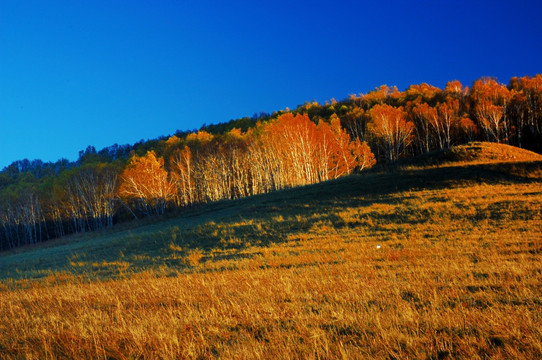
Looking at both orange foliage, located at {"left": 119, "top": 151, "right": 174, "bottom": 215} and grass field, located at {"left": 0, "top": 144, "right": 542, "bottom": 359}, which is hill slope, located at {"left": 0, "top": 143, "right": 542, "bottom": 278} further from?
orange foliage, located at {"left": 119, "top": 151, "right": 174, "bottom": 215}

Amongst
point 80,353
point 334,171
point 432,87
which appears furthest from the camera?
point 432,87

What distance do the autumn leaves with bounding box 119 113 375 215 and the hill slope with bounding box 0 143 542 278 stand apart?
1456 centimetres

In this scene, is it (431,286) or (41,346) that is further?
(431,286)

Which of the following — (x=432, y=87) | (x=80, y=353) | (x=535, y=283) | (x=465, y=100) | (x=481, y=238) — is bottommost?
(x=481, y=238)

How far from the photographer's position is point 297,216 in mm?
22906

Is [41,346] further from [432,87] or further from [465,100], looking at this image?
[432,87]

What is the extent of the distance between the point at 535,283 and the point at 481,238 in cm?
685

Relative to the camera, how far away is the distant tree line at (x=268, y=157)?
54.1 meters

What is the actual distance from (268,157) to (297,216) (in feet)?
106

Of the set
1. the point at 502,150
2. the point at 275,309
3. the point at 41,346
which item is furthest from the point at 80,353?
the point at 502,150

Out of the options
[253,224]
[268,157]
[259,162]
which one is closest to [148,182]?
[259,162]

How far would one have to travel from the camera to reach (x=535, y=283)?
20.0ft

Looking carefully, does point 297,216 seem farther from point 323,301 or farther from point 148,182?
point 148,182

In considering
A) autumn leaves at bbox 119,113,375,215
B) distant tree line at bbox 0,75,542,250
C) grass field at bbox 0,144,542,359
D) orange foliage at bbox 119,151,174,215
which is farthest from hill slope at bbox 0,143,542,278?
orange foliage at bbox 119,151,174,215
